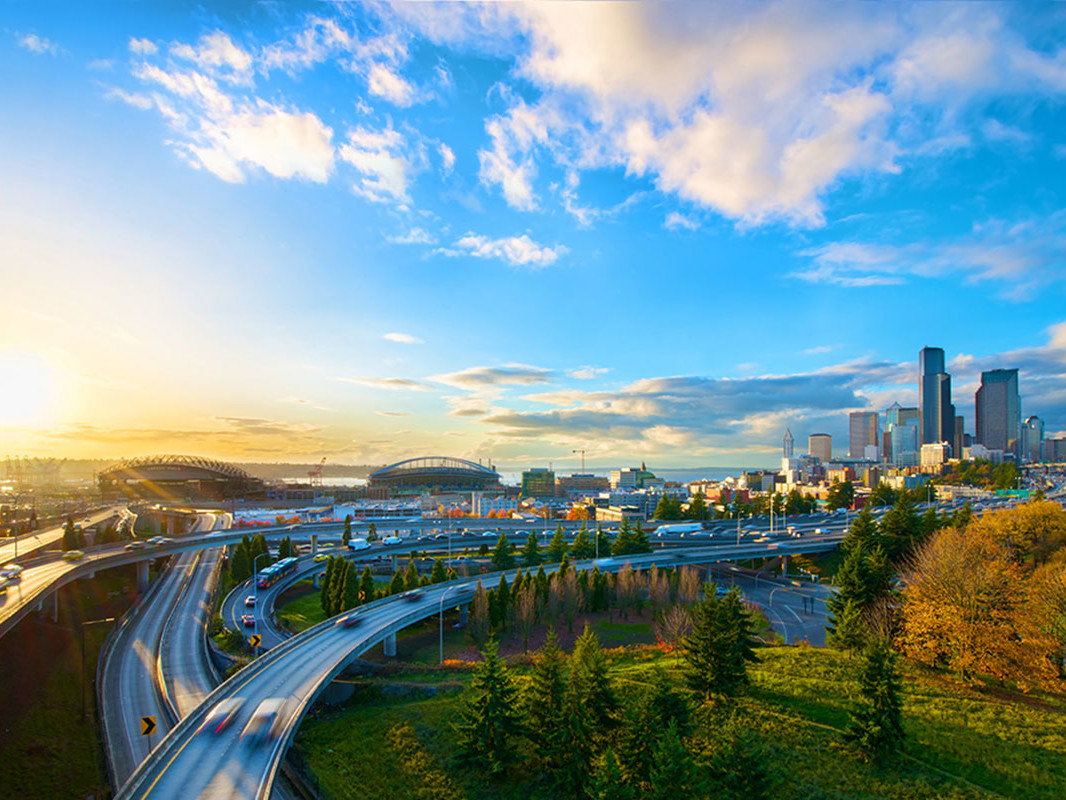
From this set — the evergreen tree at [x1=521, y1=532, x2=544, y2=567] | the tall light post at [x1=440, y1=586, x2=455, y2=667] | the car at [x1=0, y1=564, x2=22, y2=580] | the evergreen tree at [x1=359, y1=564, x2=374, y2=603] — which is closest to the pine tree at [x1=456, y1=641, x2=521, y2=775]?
the tall light post at [x1=440, y1=586, x2=455, y2=667]

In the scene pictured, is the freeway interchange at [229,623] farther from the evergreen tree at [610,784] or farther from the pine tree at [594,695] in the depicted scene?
the pine tree at [594,695]

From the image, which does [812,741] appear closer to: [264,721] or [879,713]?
[879,713]

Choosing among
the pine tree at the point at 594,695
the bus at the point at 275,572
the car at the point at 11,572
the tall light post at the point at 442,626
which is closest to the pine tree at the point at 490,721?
the pine tree at the point at 594,695

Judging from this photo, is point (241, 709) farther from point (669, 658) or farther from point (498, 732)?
point (669, 658)

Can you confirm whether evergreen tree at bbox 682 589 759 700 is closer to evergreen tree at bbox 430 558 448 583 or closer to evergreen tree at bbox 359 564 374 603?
evergreen tree at bbox 359 564 374 603

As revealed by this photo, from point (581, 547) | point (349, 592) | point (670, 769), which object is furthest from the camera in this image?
point (581, 547)

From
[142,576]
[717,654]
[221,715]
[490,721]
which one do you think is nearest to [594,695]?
[490,721]

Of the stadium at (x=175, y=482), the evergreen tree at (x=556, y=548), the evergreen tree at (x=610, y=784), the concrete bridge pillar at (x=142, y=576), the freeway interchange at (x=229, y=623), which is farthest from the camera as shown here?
the stadium at (x=175, y=482)
